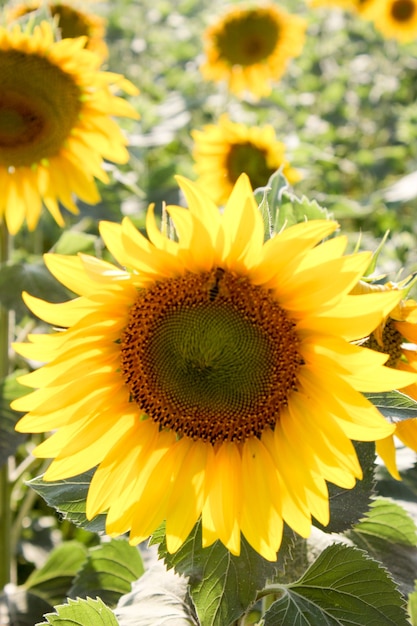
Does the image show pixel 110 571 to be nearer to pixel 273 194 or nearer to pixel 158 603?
pixel 158 603

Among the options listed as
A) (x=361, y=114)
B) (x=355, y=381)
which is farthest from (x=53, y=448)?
(x=361, y=114)

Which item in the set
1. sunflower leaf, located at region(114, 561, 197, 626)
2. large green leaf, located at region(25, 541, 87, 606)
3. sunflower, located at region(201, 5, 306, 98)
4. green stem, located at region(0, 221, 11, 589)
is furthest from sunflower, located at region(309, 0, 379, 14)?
sunflower leaf, located at region(114, 561, 197, 626)

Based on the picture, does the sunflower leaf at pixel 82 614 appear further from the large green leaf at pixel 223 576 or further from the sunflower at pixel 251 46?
the sunflower at pixel 251 46

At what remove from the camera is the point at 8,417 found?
1.68 m

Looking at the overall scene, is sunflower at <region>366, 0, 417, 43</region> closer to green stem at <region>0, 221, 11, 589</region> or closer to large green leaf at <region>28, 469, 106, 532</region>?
green stem at <region>0, 221, 11, 589</region>

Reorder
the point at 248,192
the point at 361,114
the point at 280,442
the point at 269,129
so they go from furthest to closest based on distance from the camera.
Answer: the point at 361,114, the point at 269,129, the point at 280,442, the point at 248,192

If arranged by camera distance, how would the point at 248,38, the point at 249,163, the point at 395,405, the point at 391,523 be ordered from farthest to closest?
the point at 248,38 < the point at 249,163 < the point at 391,523 < the point at 395,405

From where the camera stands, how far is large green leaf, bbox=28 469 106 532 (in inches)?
36.9

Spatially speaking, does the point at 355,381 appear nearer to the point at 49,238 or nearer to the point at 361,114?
the point at 49,238

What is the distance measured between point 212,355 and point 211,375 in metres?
0.02

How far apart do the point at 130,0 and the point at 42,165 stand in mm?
4036

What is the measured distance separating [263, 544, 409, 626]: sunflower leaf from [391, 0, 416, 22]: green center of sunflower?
349cm

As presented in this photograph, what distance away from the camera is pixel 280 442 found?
2.95ft

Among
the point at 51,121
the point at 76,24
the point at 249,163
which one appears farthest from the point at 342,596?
the point at 76,24
